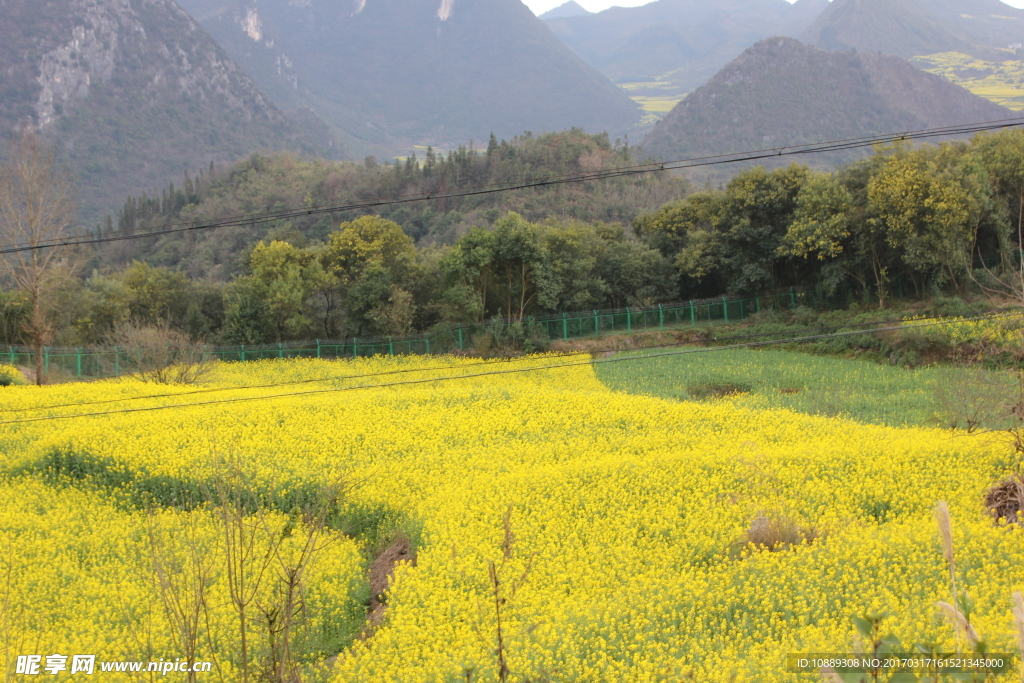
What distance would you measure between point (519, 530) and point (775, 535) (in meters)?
4.38

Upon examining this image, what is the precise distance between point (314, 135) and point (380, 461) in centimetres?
19337

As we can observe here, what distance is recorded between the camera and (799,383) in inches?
1089

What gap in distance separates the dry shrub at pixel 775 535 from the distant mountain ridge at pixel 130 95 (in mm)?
145967

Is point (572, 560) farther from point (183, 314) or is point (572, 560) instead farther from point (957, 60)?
point (957, 60)

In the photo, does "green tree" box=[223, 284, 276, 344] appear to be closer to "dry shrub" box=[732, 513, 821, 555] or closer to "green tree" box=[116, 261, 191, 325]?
"green tree" box=[116, 261, 191, 325]

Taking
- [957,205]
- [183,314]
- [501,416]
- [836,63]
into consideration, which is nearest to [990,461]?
[501,416]

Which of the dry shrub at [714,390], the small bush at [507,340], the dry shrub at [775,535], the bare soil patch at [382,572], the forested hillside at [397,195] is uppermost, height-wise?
the forested hillside at [397,195]

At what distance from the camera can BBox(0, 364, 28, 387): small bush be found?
3051 cm

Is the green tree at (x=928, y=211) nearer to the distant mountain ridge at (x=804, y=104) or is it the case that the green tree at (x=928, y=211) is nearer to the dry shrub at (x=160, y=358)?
the dry shrub at (x=160, y=358)

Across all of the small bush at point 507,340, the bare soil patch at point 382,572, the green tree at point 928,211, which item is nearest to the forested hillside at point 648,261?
the green tree at point 928,211

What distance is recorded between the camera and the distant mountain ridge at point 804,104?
434 ft

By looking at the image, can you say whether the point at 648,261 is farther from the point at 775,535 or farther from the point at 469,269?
the point at 775,535

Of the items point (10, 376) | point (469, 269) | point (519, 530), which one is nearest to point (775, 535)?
point (519, 530)

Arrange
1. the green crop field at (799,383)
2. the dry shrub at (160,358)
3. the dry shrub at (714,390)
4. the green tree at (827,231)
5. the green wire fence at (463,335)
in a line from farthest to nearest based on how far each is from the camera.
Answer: the green wire fence at (463,335) → the green tree at (827,231) → the dry shrub at (160,358) → the dry shrub at (714,390) → the green crop field at (799,383)
